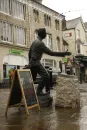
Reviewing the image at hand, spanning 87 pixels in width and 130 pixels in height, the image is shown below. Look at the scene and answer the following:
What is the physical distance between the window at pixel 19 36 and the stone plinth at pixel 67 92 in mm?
23335

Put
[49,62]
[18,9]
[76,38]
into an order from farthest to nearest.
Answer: [76,38] → [49,62] → [18,9]

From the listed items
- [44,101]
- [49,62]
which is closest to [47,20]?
[49,62]

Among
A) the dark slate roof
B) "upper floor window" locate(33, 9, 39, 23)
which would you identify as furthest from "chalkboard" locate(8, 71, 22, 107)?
the dark slate roof

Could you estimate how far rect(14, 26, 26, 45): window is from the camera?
96.6 feet

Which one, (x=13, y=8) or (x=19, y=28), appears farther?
(x=19, y=28)

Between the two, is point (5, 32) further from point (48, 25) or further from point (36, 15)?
point (48, 25)

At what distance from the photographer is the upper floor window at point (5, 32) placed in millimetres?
27403

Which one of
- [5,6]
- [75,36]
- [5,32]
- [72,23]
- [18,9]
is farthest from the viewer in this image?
[72,23]

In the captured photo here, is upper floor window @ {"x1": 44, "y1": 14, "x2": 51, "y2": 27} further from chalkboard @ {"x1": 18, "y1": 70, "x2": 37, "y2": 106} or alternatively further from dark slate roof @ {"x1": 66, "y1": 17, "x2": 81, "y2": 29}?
chalkboard @ {"x1": 18, "y1": 70, "x2": 37, "y2": 106}

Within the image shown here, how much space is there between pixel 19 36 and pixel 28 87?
81.4 feet

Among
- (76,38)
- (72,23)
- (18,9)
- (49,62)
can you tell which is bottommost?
(49,62)

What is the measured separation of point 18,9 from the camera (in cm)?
3020

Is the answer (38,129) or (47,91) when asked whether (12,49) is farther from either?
(38,129)

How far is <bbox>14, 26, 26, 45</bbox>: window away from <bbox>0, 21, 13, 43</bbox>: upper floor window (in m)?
0.84
